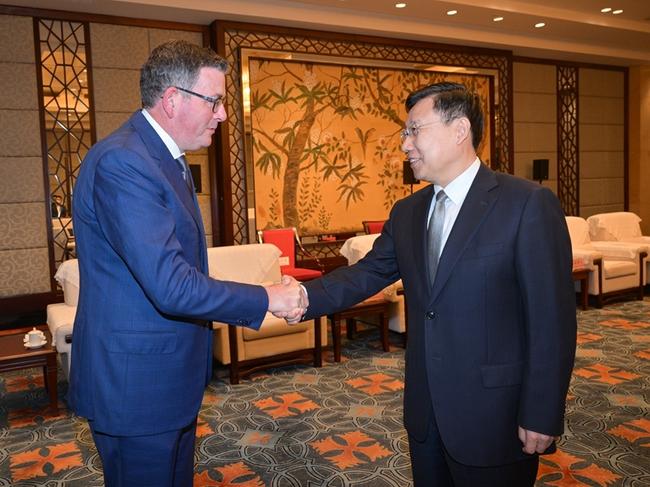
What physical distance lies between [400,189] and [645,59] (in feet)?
18.4

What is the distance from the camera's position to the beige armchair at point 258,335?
4844 mm

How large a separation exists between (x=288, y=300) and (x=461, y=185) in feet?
2.36

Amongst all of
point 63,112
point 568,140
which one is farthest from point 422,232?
point 568,140

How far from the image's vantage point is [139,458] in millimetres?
1677

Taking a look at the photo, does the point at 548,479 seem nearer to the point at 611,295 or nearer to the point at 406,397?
the point at 406,397

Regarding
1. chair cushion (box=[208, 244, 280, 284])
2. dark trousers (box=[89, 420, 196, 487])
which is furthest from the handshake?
chair cushion (box=[208, 244, 280, 284])

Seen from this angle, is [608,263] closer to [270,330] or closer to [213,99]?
[270,330]

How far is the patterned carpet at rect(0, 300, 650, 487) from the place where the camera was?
3.13m

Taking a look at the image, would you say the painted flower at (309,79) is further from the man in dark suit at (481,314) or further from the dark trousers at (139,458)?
the dark trousers at (139,458)

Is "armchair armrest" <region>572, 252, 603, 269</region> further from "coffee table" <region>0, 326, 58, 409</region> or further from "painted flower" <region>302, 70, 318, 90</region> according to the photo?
"coffee table" <region>0, 326, 58, 409</region>

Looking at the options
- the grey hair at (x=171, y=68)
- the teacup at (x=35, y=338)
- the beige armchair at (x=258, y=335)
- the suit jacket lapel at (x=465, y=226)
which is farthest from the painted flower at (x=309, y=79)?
the suit jacket lapel at (x=465, y=226)

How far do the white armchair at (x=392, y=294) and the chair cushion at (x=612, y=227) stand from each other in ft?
12.9

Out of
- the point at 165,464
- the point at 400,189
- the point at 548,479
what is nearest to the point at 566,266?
the point at 165,464

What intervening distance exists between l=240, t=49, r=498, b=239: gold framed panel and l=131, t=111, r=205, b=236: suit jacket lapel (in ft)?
19.3
